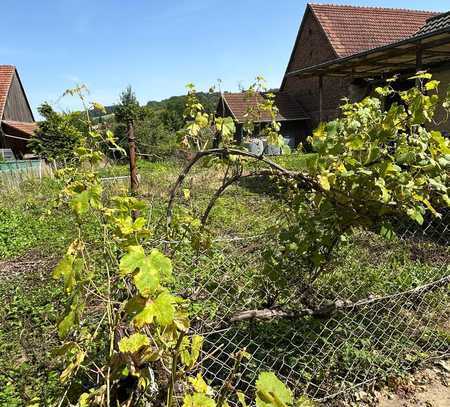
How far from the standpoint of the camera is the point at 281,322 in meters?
2.89

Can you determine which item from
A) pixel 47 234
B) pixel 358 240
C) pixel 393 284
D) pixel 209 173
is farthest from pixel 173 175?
pixel 393 284

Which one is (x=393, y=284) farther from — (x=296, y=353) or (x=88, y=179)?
(x=88, y=179)

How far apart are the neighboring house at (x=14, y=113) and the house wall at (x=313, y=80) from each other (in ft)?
46.7

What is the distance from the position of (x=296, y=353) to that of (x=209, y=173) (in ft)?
30.7

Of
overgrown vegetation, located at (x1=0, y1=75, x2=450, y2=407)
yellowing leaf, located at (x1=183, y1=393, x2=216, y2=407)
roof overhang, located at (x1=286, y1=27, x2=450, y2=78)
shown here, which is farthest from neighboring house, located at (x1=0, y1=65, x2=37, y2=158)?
yellowing leaf, located at (x1=183, y1=393, x2=216, y2=407)

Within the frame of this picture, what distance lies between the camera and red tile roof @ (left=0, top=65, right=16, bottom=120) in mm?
25269

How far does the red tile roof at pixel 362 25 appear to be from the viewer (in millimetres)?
18959

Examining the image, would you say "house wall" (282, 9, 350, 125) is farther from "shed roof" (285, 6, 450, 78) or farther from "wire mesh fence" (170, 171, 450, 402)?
"wire mesh fence" (170, 171, 450, 402)

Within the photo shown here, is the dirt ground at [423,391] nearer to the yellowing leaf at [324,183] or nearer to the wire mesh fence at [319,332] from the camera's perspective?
the wire mesh fence at [319,332]

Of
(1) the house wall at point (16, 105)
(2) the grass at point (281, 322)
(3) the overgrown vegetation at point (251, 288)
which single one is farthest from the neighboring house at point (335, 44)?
(1) the house wall at point (16, 105)

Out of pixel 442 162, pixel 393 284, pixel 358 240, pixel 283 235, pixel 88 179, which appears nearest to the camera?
pixel 442 162

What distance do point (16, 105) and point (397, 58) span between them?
25131 millimetres

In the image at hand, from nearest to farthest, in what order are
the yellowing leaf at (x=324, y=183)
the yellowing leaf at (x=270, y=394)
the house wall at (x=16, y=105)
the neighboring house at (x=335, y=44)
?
the yellowing leaf at (x=270, y=394) < the yellowing leaf at (x=324, y=183) < the neighboring house at (x=335, y=44) < the house wall at (x=16, y=105)

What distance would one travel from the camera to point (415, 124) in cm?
213
